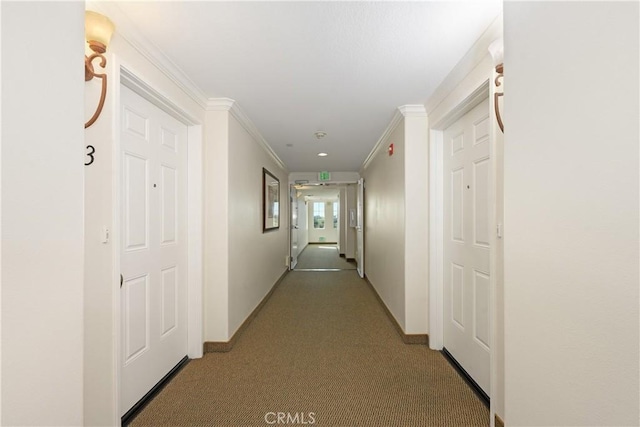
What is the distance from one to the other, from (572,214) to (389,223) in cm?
293

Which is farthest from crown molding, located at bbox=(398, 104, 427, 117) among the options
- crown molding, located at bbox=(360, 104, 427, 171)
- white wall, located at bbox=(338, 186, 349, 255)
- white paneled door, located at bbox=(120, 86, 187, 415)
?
white wall, located at bbox=(338, 186, 349, 255)

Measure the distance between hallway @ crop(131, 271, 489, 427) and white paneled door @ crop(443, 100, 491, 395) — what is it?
0.80 feet

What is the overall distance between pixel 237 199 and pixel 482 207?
2.16 m

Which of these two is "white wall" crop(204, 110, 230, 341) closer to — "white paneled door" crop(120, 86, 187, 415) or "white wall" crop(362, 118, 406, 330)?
"white paneled door" crop(120, 86, 187, 415)

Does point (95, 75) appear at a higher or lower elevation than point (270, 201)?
higher

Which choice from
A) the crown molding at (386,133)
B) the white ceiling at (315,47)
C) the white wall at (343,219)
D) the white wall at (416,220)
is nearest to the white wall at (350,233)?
the white wall at (343,219)

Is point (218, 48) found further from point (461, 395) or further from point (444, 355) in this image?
point (444, 355)

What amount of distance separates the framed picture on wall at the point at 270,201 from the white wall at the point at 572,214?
3437 millimetres

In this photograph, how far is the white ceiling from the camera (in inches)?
57.6

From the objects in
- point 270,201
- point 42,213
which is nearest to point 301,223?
point 270,201

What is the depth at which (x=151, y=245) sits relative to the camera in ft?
6.51

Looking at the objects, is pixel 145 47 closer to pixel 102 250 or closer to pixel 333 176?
pixel 102 250

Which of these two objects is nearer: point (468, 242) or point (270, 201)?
point (468, 242)

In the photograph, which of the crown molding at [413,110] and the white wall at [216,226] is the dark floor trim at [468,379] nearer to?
the white wall at [216,226]
